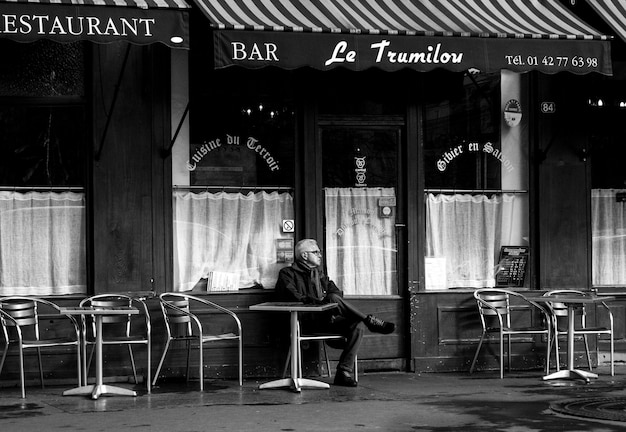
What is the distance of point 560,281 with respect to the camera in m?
12.5

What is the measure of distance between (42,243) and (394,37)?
409 centimetres

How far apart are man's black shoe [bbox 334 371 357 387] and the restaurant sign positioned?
9.80ft

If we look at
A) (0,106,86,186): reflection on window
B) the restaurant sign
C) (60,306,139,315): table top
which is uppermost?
the restaurant sign

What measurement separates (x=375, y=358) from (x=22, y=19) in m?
5.10

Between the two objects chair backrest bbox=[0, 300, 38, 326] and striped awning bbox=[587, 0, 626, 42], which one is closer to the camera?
Answer: chair backrest bbox=[0, 300, 38, 326]

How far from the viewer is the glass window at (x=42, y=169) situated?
1128cm

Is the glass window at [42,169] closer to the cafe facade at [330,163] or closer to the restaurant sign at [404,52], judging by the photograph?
the cafe facade at [330,163]

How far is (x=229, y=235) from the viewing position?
39.0 feet

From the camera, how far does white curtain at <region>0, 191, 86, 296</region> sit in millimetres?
11289

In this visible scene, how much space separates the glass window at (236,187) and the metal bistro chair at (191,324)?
0.27 m

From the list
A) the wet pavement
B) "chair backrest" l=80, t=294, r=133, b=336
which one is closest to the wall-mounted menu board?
the wet pavement

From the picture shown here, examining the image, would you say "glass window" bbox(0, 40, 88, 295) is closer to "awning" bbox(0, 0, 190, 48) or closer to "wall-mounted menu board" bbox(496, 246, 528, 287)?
"awning" bbox(0, 0, 190, 48)

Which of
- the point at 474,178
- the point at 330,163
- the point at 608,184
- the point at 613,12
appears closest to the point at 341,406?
the point at 330,163

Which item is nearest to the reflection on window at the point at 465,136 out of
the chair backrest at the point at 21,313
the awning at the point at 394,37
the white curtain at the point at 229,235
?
the awning at the point at 394,37
